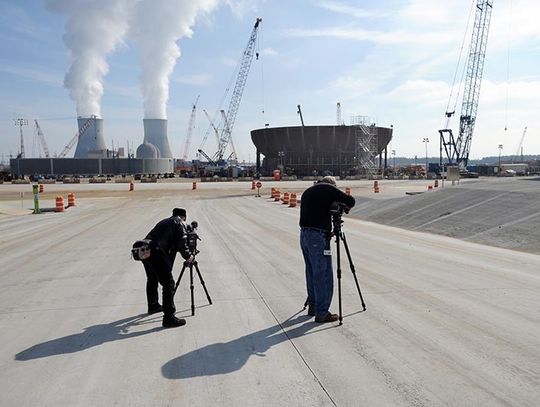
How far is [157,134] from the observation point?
166750 millimetres

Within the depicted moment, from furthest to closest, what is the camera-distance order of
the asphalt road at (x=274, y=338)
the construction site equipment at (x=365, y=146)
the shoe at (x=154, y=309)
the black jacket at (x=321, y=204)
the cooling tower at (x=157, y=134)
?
the cooling tower at (x=157, y=134), the construction site equipment at (x=365, y=146), the shoe at (x=154, y=309), the black jacket at (x=321, y=204), the asphalt road at (x=274, y=338)

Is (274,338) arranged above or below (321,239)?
below

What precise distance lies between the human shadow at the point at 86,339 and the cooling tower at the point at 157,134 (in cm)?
16418

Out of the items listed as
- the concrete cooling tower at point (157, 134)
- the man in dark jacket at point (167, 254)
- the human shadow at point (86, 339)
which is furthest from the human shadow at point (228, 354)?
the concrete cooling tower at point (157, 134)

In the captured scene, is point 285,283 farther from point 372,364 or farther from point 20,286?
point 20,286

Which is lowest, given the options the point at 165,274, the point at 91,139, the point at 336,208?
the point at 165,274

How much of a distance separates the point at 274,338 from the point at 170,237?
1.93 m

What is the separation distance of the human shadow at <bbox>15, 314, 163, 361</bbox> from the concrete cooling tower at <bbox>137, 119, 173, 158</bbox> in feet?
535

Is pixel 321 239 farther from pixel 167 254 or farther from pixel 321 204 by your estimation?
pixel 167 254

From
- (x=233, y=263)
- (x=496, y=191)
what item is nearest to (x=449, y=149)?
(x=496, y=191)

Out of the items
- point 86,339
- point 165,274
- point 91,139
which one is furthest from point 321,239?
point 91,139

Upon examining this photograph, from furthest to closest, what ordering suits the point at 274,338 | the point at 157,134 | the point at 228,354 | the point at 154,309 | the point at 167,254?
the point at 157,134
the point at 154,309
the point at 167,254
the point at 274,338
the point at 228,354

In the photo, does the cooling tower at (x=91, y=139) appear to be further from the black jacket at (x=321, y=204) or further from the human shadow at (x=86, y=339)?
the black jacket at (x=321, y=204)

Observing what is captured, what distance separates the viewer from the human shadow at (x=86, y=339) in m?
5.94
